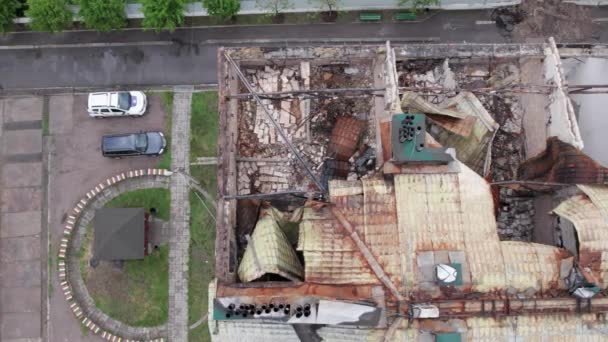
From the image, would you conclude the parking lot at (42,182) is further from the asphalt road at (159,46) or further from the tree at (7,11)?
the tree at (7,11)

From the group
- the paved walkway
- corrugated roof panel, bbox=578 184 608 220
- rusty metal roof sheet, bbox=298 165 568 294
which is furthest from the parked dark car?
corrugated roof panel, bbox=578 184 608 220

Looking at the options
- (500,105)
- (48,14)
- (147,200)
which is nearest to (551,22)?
(500,105)

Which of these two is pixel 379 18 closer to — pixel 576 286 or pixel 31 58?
pixel 576 286

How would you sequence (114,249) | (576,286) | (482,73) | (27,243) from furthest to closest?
(27,243) → (114,249) → (482,73) → (576,286)

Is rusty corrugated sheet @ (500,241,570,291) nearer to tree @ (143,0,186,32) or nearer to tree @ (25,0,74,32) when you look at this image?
tree @ (143,0,186,32)

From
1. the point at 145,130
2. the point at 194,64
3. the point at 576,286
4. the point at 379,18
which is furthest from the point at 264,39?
the point at 576,286

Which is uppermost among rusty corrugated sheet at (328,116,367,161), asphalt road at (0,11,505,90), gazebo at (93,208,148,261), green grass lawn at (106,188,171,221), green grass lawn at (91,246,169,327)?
asphalt road at (0,11,505,90)

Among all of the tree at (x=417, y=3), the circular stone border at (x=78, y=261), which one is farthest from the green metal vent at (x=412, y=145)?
the circular stone border at (x=78, y=261)
